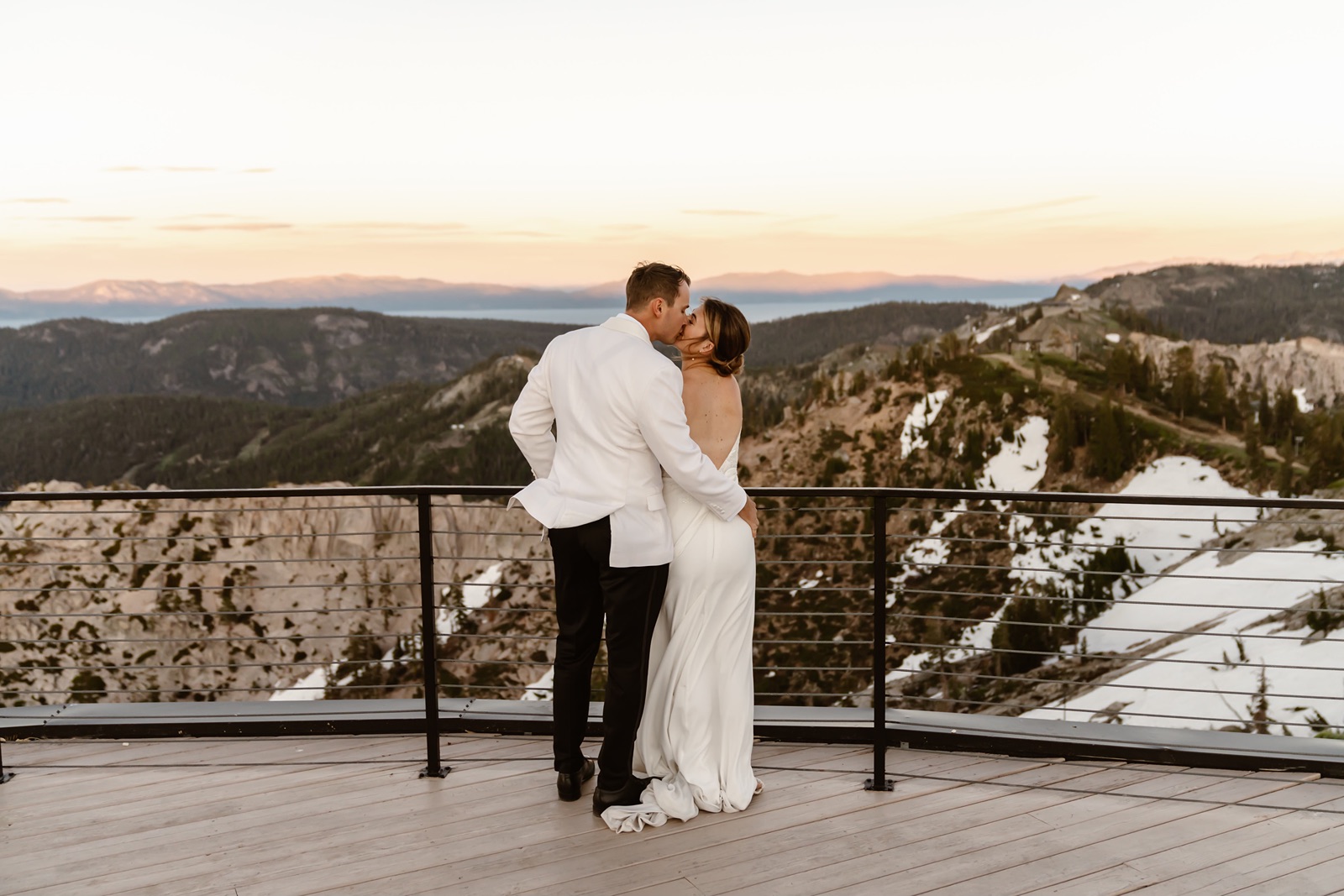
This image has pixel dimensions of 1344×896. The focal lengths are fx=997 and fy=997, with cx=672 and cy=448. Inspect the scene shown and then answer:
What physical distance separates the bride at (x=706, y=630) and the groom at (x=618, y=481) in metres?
0.08

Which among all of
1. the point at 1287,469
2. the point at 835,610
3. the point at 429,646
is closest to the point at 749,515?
the point at 429,646

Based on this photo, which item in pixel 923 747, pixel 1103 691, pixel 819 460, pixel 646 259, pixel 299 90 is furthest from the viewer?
pixel 819 460

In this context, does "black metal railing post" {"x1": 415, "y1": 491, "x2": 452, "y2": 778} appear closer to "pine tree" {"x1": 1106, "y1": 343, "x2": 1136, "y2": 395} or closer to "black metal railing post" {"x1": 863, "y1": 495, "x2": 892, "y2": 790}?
"black metal railing post" {"x1": 863, "y1": 495, "x2": 892, "y2": 790}

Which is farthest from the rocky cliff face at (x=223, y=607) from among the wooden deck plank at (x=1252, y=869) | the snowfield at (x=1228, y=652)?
the wooden deck plank at (x=1252, y=869)

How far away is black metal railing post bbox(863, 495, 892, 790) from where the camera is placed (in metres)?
3.06

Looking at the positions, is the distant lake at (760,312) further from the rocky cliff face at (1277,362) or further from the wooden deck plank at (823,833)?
the wooden deck plank at (823,833)

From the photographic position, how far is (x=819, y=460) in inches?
2362

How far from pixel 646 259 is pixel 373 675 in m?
48.0

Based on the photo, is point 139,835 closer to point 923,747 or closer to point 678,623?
point 678,623

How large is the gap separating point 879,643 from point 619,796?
3.00 ft

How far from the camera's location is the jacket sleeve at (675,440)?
2.68m

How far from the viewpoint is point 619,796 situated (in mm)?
2904

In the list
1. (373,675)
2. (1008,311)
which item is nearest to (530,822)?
(373,675)

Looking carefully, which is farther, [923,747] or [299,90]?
[299,90]
